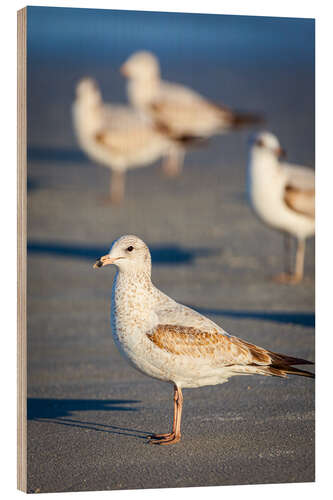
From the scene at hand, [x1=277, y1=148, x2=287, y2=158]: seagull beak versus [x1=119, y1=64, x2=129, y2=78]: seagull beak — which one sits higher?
[x1=119, y1=64, x2=129, y2=78]: seagull beak

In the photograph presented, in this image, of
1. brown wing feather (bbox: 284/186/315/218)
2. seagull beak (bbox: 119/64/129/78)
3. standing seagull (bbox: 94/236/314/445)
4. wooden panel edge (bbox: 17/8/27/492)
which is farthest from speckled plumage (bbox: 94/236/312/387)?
brown wing feather (bbox: 284/186/315/218)

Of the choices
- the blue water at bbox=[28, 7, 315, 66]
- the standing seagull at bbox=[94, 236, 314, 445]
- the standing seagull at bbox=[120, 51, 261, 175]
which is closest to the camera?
the standing seagull at bbox=[94, 236, 314, 445]

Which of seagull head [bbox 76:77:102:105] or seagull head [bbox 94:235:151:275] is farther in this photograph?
seagull head [bbox 76:77:102:105]

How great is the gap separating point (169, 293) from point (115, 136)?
1.24 meters

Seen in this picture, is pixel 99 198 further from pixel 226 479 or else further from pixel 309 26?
pixel 226 479

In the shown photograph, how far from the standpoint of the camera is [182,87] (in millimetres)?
6664

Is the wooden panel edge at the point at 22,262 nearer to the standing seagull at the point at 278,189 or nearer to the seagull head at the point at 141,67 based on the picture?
the seagull head at the point at 141,67

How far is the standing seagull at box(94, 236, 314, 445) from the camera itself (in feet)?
15.6

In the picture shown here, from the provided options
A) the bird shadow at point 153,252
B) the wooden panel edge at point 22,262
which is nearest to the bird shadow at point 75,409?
the wooden panel edge at point 22,262

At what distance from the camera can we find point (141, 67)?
652 centimetres

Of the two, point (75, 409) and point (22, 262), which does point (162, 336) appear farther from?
point (75, 409)

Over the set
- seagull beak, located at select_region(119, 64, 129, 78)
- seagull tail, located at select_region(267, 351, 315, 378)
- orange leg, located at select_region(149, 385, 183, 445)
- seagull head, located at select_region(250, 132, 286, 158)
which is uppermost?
seagull beak, located at select_region(119, 64, 129, 78)

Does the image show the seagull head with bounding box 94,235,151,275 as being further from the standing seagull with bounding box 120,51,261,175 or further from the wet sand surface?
the standing seagull with bounding box 120,51,261,175

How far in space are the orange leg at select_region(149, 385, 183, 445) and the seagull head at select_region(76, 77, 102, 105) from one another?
2.61 metres
